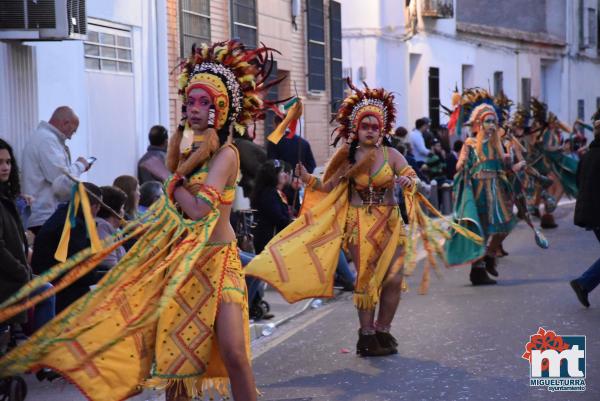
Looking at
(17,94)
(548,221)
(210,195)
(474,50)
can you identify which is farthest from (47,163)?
(474,50)

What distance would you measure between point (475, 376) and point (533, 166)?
1207 cm

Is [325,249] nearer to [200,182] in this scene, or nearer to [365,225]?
[365,225]

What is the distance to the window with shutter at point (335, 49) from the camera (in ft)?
80.3

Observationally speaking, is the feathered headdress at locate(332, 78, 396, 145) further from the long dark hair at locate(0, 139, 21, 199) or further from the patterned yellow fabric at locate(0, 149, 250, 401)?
the patterned yellow fabric at locate(0, 149, 250, 401)

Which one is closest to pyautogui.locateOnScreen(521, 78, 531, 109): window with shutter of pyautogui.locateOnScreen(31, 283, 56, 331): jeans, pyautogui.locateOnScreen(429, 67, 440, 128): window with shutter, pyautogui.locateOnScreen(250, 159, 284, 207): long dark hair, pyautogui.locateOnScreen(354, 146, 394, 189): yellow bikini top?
pyautogui.locateOnScreen(429, 67, 440, 128): window with shutter

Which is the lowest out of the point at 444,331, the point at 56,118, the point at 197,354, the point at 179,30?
the point at 444,331

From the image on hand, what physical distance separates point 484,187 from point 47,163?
4.90 m

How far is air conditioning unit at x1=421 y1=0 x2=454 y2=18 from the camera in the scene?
100 feet

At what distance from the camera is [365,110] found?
9.33 metres

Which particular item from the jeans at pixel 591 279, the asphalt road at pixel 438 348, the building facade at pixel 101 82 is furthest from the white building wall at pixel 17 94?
the jeans at pixel 591 279

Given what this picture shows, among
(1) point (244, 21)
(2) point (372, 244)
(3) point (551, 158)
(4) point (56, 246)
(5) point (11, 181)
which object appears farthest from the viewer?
(3) point (551, 158)

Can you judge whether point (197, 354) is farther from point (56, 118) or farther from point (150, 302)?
point (56, 118)

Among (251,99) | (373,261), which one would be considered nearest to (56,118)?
(373,261)

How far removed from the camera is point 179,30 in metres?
16.6
